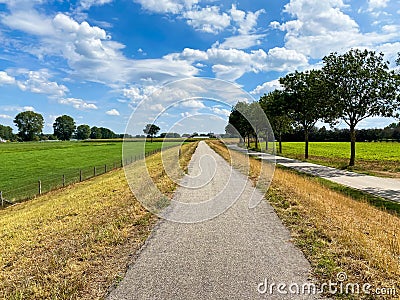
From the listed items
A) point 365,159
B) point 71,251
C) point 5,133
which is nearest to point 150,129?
point 71,251

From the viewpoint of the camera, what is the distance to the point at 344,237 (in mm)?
6332

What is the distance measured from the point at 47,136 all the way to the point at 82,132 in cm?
1888

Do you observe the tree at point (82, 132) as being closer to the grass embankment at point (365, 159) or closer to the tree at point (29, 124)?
the tree at point (29, 124)

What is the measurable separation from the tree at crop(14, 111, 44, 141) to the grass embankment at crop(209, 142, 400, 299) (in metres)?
143

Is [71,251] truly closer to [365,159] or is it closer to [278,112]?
[365,159]

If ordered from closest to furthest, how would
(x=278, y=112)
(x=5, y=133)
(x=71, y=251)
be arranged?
(x=71, y=251) < (x=278, y=112) < (x=5, y=133)

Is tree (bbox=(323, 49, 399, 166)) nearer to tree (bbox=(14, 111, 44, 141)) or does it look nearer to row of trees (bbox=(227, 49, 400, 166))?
row of trees (bbox=(227, 49, 400, 166))

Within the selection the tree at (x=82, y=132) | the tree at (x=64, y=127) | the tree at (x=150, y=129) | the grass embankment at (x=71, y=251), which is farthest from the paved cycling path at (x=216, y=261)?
the tree at (x=82, y=132)

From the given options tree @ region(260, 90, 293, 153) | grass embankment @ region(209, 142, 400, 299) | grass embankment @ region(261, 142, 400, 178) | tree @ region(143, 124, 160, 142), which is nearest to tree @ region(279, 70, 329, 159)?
tree @ region(260, 90, 293, 153)

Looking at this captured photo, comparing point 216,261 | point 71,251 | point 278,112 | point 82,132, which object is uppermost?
point 278,112

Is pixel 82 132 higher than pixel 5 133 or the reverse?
higher

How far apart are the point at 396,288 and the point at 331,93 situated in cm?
2568

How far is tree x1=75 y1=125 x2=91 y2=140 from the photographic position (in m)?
167

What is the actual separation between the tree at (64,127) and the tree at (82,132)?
4540mm
